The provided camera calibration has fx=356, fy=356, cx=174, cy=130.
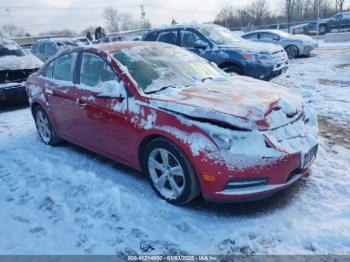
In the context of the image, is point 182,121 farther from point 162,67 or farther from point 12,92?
point 12,92

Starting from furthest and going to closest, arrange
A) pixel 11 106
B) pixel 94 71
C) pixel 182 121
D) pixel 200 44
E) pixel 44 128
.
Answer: pixel 11 106 < pixel 200 44 < pixel 44 128 < pixel 94 71 < pixel 182 121

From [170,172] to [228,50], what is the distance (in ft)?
18.8

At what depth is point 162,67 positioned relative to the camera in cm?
443

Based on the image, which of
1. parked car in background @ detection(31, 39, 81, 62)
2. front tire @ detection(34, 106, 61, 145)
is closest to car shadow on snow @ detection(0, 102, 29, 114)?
front tire @ detection(34, 106, 61, 145)

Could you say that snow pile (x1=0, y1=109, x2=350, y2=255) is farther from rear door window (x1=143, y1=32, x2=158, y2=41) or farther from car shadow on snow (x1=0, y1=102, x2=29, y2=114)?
rear door window (x1=143, y1=32, x2=158, y2=41)

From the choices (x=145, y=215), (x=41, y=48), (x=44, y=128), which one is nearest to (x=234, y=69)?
(x=44, y=128)

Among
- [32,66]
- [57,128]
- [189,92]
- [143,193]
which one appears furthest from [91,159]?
[32,66]

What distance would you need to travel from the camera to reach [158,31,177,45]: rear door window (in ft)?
31.3

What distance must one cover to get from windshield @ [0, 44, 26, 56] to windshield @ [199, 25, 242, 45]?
5.03 metres

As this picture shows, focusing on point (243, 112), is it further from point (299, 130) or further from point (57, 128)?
point (57, 128)

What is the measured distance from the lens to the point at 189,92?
13.0 ft

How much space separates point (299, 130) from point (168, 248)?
Answer: 5.76ft

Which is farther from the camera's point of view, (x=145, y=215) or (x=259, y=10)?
(x=259, y=10)

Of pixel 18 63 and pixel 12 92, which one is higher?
pixel 18 63
